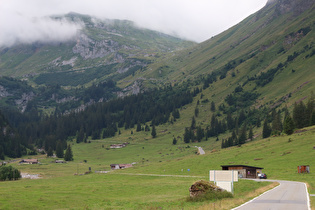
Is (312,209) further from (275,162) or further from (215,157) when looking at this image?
(215,157)

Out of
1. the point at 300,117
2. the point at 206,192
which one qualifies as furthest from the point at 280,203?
the point at 300,117

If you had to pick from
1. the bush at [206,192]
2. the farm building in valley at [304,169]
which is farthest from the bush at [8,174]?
the bush at [206,192]

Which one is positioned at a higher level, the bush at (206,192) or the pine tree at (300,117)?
the pine tree at (300,117)

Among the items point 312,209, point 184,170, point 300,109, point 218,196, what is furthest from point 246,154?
A: point 312,209

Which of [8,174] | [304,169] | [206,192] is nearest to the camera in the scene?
[206,192]

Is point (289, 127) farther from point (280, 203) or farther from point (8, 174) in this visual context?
point (8, 174)

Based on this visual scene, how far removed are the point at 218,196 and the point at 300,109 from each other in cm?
13265

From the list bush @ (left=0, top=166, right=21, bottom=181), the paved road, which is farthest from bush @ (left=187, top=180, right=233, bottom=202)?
bush @ (left=0, top=166, right=21, bottom=181)

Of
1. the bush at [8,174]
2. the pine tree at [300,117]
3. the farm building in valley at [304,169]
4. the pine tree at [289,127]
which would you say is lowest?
the bush at [8,174]

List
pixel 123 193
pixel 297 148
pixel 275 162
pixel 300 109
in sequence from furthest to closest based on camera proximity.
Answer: pixel 300 109 < pixel 297 148 < pixel 275 162 < pixel 123 193

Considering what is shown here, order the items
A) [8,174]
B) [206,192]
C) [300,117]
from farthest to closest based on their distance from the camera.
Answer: [300,117] → [8,174] → [206,192]

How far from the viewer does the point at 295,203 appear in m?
36.8

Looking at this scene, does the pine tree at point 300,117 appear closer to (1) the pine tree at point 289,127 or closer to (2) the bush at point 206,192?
(1) the pine tree at point 289,127

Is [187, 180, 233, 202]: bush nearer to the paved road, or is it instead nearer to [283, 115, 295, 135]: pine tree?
the paved road
